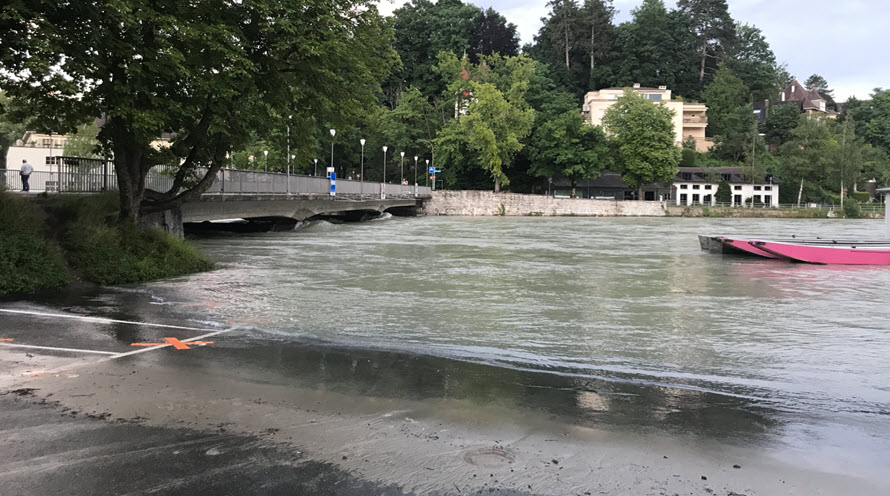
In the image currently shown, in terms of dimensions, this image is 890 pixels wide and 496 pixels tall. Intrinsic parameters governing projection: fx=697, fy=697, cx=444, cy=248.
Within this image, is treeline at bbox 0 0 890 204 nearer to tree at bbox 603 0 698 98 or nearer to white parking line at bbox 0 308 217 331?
tree at bbox 603 0 698 98

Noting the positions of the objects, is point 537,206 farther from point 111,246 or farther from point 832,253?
point 111,246

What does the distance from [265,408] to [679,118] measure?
137 meters

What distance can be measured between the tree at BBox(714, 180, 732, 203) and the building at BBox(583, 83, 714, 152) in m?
20.9

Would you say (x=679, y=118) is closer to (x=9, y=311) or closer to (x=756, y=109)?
(x=756, y=109)

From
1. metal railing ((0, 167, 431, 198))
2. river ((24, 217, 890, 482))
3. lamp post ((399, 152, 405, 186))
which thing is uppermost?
lamp post ((399, 152, 405, 186))

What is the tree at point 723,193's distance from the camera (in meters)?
109

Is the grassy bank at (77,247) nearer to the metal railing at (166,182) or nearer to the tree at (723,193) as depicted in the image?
the metal railing at (166,182)

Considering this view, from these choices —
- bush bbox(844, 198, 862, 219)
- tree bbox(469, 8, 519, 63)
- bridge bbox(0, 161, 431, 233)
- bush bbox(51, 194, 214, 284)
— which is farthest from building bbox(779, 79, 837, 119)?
bush bbox(51, 194, 214, 284)

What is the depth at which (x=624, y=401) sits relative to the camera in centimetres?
815

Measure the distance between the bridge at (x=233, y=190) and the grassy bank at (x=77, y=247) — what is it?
1.59 meters

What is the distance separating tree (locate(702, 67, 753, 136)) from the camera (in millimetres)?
139250

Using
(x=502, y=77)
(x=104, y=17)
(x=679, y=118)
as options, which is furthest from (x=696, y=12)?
(x=104, y=17)

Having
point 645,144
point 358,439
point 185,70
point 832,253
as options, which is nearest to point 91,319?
point 185,70

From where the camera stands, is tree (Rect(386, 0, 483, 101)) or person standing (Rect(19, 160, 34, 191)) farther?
tree (Rect(386, 0, 483, 101))
